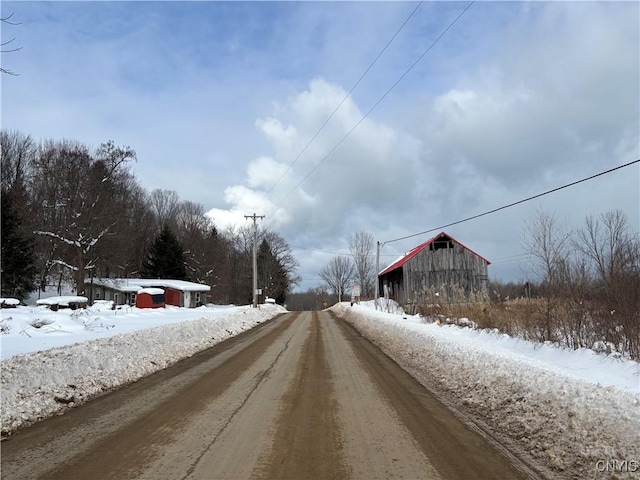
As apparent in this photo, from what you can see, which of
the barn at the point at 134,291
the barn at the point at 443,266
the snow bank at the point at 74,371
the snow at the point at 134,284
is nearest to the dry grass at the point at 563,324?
the snow bank at the point at 74,371

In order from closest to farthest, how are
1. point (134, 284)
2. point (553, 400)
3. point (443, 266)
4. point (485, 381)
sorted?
point (553, 400), point (485, 381), point (443, 266), point (134, 284)

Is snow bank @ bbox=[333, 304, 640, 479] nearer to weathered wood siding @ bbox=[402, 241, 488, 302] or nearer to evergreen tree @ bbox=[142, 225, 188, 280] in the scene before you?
weathered wood siding @ bbox=[402, 241, 488, 302]

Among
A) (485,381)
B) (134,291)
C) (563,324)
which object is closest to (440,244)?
(134,291)

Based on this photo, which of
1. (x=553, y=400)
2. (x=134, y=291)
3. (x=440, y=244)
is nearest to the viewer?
(x=553, y=400)

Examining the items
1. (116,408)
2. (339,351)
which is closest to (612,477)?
(116,408)

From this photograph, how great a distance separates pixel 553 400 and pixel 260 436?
12.9 ft

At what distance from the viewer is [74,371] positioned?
30.0 ft

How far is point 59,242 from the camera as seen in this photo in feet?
137

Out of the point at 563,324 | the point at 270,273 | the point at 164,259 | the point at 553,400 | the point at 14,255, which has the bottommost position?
the point at 553,400

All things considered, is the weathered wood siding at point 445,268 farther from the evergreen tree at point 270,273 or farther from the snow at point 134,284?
the evergreen tree at point 270,273

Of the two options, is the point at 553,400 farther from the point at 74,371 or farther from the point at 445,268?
the point at 445,268

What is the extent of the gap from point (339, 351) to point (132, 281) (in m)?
44.6

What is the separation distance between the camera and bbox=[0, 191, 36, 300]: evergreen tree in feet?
130

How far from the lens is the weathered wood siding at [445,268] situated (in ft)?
150
